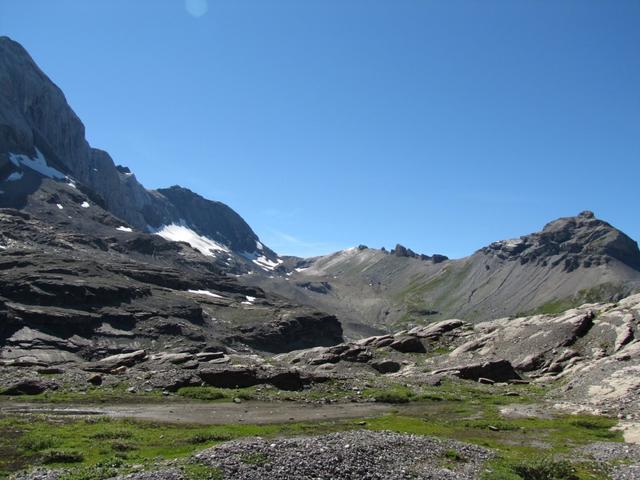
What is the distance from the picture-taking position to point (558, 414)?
5091cm

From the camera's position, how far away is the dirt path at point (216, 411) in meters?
45.3

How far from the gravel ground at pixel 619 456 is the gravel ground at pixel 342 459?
688cm

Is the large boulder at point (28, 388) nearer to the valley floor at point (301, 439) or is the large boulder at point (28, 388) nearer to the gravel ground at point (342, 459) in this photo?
the valley floor at point (301, 439)

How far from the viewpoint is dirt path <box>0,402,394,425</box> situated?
45312 millimetres

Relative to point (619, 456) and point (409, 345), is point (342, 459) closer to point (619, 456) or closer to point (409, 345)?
point (619, 456)

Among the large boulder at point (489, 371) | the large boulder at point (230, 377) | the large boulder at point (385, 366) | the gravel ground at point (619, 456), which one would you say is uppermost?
the large boulder at point (489, 371)

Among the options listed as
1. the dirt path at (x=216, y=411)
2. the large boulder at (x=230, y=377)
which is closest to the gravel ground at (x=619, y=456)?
the dirt path at (x=216, y=411)

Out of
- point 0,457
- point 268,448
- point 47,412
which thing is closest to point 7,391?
point 47,412

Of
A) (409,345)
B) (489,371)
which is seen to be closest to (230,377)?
(489,371)

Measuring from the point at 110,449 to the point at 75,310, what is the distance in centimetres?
16008

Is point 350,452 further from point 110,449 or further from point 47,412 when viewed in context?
point 47,412

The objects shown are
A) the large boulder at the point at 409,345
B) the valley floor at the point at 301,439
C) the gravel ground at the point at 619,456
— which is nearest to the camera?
the valley floor at the point at 301,439

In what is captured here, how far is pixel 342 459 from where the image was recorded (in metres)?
29.3

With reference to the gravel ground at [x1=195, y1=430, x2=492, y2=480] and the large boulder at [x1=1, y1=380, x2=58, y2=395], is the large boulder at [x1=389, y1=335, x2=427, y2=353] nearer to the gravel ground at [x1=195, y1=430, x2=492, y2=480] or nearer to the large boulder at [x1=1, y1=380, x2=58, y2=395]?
the large boulder at [x1=1, y1=380, x2=58, y2=395]
